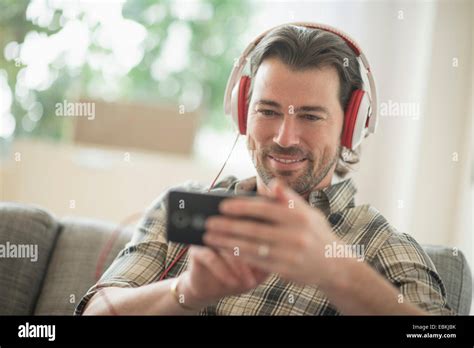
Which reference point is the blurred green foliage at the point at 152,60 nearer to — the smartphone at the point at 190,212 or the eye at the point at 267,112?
the eye at the point at 267,112

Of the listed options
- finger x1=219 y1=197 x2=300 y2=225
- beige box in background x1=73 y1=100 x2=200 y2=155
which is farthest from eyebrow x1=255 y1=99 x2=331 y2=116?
beige box in background x1=73 y1=100 x2=200 y2=155

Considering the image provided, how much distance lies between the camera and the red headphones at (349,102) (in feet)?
4.03

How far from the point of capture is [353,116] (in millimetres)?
1229

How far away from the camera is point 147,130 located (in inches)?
106

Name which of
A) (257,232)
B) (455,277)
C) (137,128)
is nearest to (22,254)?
Answer: (257,232)

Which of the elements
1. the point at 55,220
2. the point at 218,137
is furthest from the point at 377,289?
the point at 218,137

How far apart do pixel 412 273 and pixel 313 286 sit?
6.8 inches

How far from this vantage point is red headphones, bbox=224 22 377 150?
1.23m

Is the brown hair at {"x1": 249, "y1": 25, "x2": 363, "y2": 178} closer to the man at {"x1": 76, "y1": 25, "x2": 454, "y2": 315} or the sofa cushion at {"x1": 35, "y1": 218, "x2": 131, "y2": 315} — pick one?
the man at {"x1": 76, "y1": 25, "x2": 454, "y2": 315}

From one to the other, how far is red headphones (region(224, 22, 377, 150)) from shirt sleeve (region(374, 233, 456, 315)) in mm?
245

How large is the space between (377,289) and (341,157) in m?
0.62

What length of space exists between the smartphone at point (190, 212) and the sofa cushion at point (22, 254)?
0.69 m

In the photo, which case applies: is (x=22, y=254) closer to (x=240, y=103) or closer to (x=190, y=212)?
(x=240, y=103)
